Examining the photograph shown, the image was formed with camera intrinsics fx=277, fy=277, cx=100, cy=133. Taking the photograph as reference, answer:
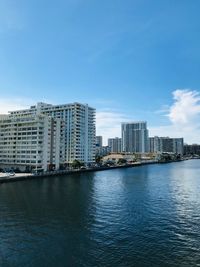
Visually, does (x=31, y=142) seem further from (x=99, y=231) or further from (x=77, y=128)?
(x=99, y=231)

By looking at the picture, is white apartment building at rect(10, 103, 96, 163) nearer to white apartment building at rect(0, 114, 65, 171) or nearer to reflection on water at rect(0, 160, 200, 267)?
white apartment building at rect(0, 114, 65, 171)

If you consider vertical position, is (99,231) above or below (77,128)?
below

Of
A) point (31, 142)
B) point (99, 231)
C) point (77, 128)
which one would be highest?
point (77, 128)

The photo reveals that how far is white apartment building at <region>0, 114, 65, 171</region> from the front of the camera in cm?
11269

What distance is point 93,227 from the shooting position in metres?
35.5

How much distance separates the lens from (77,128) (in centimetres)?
14788

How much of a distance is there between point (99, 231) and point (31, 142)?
85.7 m

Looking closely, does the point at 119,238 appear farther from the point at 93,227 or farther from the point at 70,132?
the point at 70,132

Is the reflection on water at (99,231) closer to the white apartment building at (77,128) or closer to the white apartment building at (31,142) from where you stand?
the white apartment building at (31,142)

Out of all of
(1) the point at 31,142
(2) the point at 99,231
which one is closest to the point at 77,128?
(1) the point at 31,142

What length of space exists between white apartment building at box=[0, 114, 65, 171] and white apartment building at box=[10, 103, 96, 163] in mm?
21478

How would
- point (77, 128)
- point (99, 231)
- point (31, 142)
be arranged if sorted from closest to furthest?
point (99, 231)
point (31, 142)
point (77, 128)

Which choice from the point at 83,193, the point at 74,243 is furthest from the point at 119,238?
the point at 83,193

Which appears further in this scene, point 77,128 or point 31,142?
point 77,128
